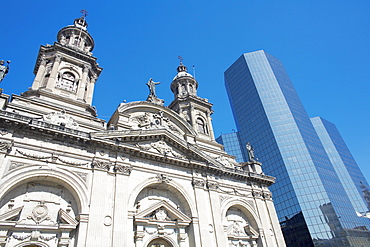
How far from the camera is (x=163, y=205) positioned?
20.0m

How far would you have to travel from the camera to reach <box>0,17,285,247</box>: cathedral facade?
15.2 metres

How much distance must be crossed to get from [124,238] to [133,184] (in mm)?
4036

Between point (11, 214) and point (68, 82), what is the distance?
16.6 m

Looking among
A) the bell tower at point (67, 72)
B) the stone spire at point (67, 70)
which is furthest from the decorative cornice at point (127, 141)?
the stone spire at point (67, 70)

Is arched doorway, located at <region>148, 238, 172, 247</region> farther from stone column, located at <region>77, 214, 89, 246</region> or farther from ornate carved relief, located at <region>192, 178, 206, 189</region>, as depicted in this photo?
stone column, located at <region>77, 214, 89, 246</region>

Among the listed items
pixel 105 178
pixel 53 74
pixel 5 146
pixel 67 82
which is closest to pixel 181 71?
pixel 67 82

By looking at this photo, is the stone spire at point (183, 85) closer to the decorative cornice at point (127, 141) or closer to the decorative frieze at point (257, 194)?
the decorative cornice at point (127, 141)

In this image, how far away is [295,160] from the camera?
56906mm

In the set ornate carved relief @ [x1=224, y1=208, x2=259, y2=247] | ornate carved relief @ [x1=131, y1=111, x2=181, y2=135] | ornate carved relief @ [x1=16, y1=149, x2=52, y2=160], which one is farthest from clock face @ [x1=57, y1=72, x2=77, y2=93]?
ornate carved relief @ [x1=224, y1=208, x2=259, y2=247]

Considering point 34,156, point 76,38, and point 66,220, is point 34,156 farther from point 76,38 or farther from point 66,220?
point 76,38

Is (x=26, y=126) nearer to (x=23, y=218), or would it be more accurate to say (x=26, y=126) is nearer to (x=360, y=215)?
(x=23, y=218)

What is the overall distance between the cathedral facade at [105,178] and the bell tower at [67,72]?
0.11 metres

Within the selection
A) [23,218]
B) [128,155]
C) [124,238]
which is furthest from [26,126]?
[124,238]

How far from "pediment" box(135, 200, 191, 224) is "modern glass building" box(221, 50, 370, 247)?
127ft
